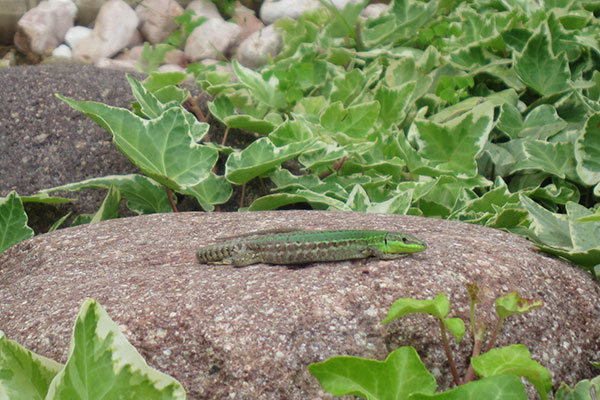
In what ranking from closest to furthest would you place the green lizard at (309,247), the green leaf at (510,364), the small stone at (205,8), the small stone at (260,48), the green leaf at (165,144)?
1. the green leaf at (510,364)
2. the green lizard at (309,247)
3. the green leaf at (165,144)
4. the small stone at (260,48)
5. the small stone at (205,8)

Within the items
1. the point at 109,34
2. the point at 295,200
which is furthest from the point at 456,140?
the point at 109,34

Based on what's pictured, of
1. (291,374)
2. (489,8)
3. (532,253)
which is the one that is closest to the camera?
(291,374)

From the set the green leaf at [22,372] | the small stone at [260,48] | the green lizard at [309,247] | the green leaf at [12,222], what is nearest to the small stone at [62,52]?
the small stone at [260,48]

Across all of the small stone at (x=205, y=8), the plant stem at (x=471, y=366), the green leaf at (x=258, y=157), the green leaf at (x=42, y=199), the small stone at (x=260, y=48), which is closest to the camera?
the plant stem at (x=471, y=366)

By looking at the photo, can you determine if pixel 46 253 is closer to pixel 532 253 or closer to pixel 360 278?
pixel 360 278

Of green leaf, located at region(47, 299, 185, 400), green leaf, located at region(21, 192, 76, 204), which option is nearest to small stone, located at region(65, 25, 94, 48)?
green leaf, located at region(21, 192, 76, 204)

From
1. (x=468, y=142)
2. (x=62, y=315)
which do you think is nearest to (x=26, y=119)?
(x=62, y=315)

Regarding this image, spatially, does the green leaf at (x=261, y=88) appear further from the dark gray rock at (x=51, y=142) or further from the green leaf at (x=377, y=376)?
the green leaf at (x=377, y=376)

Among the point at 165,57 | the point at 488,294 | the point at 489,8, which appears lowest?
the point at 165,57
